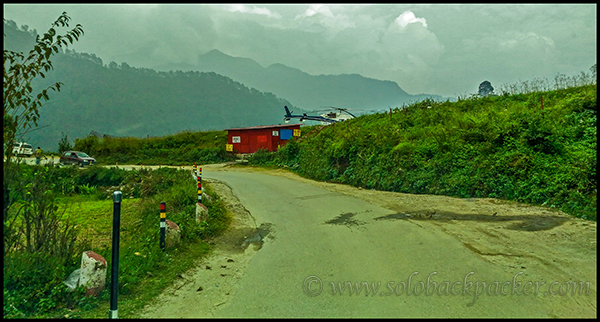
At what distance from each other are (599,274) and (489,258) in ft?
4.84

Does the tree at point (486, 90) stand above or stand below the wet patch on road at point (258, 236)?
above

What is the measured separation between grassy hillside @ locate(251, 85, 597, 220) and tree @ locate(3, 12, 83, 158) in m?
11.2

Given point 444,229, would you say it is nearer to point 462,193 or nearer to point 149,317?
point 462,193

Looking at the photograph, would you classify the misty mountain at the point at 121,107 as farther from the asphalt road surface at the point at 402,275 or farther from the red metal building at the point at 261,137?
the asphalt road surface at the point at 402,275

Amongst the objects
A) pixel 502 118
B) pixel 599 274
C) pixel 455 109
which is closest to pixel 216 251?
pixel 599 274

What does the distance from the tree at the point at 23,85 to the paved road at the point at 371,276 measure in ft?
12.5

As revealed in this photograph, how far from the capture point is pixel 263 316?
4.52 meters

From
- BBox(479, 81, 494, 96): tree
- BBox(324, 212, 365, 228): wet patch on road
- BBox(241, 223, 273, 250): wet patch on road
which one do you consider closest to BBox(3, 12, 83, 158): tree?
BBox(241, 223, 273, 250): wet patch on road

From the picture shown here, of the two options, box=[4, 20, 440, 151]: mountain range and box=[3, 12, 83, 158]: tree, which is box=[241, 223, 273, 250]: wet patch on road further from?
box=[4, 20, 440, 151]: mountain range

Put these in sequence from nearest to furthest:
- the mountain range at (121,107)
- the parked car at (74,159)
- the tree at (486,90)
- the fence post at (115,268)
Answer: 1. the fence post at (115,268)
2. the tree at (486,90)
3. the parked car at (74,159)
4. the mountain range at (121,107)

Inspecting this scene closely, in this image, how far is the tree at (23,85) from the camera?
17.0ft

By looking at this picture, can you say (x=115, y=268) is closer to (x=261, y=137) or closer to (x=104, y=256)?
(x=104, y=256)

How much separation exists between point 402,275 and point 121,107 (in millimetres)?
166160

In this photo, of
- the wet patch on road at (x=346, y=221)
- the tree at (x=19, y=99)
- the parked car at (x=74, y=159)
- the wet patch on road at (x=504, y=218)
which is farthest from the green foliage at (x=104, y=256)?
the parked car at (x=74, y=159)
